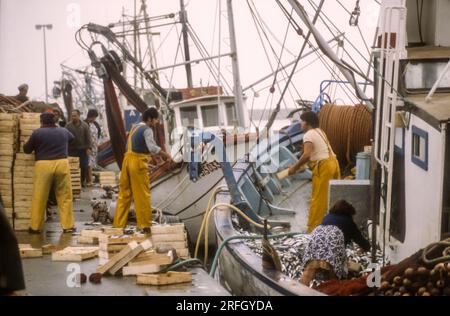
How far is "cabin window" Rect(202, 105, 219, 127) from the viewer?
846 inches

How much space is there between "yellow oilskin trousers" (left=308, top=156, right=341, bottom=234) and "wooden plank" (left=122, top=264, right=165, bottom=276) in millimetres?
2548

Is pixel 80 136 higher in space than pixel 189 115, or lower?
lower

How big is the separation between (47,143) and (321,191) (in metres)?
3.47

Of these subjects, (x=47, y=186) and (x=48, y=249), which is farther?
(x=47, y=186)

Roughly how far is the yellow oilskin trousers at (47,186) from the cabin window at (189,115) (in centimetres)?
1071

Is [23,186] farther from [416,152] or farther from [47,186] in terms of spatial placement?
[416,152]

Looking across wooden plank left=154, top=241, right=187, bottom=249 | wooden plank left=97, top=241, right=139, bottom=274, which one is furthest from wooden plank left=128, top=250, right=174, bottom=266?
wooden plank left=154, top=241, right=187, bottom=249

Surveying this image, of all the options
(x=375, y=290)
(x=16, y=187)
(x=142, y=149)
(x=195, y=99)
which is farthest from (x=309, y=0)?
(x=195, y=99)

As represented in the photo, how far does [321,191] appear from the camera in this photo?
31.4 ft

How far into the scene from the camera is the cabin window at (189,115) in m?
21.1

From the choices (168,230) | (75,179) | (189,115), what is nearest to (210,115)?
(189,115)

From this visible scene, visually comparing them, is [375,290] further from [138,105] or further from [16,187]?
[138,105]

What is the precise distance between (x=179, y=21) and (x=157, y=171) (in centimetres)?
1222

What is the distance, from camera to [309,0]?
35.2 ft
